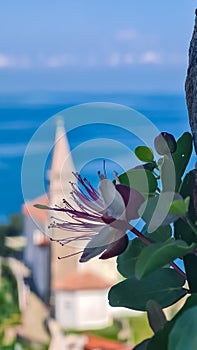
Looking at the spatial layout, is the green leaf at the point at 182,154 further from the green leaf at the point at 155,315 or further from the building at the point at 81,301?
the building at the point at 81,301

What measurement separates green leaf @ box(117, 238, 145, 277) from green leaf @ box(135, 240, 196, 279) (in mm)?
55

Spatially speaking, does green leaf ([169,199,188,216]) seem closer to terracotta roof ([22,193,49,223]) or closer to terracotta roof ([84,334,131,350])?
terracotta roof ([22,193,49,223])

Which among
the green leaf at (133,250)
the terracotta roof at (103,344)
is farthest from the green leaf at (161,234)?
the terracotta roof at (103,344)

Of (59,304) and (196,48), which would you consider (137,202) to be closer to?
(196,48)

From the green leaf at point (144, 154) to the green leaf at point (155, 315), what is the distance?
86 mm

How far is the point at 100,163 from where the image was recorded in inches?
16.1

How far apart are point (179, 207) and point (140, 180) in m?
0.05

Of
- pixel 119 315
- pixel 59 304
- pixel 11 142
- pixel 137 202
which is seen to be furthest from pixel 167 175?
pixel 11 142

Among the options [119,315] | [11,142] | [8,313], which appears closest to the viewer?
[8,313]

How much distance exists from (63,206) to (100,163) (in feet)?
0.11

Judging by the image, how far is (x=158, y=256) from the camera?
0.29m

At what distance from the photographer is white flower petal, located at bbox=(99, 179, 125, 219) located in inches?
13.4

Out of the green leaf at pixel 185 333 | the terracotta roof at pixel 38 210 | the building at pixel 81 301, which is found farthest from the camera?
the building at pixel 81 301

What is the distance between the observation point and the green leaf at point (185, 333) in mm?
280
